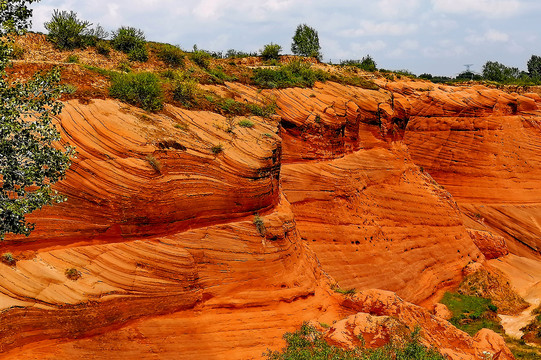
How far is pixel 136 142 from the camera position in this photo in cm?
1178

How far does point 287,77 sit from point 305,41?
28.0 m

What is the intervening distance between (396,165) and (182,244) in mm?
15119

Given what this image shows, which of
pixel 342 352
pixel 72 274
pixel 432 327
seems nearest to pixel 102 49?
pixel 72 274

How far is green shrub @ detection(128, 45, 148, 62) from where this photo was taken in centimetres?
2008

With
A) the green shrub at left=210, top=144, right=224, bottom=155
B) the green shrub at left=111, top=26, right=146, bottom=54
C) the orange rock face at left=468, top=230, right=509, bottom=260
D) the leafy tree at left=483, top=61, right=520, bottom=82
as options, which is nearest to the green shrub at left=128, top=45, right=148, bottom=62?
the green shrub at left=111, top=26, right=146, bottom=54

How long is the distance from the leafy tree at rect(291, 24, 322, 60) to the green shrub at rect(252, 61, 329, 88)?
2469 centimetres

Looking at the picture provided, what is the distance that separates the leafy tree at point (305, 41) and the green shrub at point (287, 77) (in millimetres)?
24686

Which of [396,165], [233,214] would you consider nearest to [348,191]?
[396,165]

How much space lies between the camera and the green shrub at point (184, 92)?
48.8ft

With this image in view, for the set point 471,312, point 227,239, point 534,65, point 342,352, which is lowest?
point 471,312

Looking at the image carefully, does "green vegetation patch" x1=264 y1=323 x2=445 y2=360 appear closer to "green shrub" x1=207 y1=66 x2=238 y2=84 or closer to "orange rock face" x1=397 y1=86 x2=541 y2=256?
"green shrub" x1=207 y1=66 x2=238 y2=84

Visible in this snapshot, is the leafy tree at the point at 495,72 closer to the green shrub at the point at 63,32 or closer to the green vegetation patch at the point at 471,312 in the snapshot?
the green vegetation patch at the point at 471,312

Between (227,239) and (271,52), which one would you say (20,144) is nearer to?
(227,239)

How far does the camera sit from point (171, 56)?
20641 millimetres
